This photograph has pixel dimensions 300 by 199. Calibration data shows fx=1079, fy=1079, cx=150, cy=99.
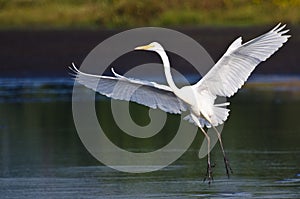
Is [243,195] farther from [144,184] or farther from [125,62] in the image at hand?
[125,62]

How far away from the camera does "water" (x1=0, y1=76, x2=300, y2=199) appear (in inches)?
444

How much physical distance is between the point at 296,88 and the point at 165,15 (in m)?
14.9

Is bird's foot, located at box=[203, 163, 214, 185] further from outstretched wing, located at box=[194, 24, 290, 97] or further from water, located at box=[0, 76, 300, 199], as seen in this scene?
outstretched wing, located at box=[194, 24, 290, 97]

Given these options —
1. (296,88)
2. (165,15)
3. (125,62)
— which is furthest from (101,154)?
(165,15)

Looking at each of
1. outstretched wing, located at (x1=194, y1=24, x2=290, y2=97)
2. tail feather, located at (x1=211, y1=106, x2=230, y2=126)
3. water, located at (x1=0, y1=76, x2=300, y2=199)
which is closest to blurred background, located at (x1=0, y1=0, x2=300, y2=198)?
water, located at (x1=0, y1=76, x2=300, y2=199)

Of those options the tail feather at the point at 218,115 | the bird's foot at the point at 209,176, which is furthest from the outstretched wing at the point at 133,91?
the bird's foot at the point at 209,176

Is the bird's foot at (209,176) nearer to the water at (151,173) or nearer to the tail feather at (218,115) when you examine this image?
the water at (151,173)

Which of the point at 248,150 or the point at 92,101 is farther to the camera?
the point at 92,101

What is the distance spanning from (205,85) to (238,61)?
578 millimetres

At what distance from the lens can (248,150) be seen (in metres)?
13.8

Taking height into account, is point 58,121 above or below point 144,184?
above

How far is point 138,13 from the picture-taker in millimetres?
36062

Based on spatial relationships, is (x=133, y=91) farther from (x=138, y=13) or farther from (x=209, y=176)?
(x=138, y=13)

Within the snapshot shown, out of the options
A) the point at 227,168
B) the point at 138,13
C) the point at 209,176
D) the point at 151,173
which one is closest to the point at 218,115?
the point at 227,168
